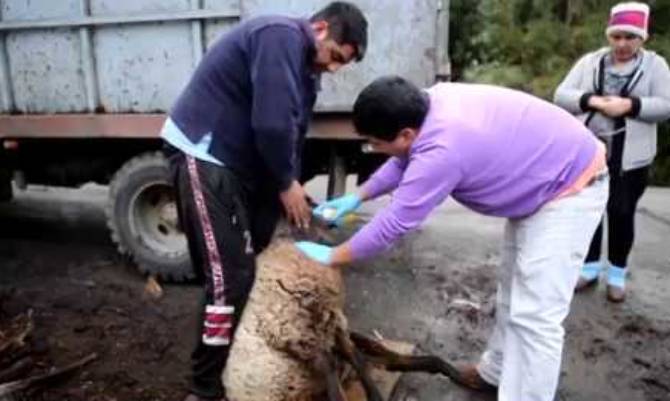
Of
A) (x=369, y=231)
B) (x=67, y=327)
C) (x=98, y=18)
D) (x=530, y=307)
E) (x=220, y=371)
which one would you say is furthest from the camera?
(x=98, y=18)

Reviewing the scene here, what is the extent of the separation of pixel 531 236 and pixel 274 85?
→ 116 centimetres

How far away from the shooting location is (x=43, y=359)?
3.64m

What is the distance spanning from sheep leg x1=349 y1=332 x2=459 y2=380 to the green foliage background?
6064 mm

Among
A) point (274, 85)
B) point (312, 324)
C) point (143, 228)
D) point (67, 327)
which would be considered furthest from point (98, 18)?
point (312, 324)

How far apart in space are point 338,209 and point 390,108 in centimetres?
71

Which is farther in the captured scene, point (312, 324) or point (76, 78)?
point (76, 78)

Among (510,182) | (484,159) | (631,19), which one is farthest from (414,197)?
(631,19)

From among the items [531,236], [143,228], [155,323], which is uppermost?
[531,236]

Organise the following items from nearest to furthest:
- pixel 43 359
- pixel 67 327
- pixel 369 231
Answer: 1. pixel 369 231
2. pixel 43 359
3. pixel 67 327

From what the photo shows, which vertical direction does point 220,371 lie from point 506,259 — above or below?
below

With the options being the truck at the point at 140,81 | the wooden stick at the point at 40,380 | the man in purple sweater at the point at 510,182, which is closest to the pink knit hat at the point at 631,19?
the truck at the point at 140,81

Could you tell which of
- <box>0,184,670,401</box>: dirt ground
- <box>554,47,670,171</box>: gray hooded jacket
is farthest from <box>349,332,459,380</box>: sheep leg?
<box>554,47,670,171</box>: gray hooded jacket

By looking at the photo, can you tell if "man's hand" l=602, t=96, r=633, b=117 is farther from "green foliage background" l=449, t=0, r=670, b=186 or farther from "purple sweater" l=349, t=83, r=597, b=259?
"green foliage background" l=449, t=0, r=670, b=186

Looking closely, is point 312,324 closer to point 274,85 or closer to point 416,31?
point 274,85
